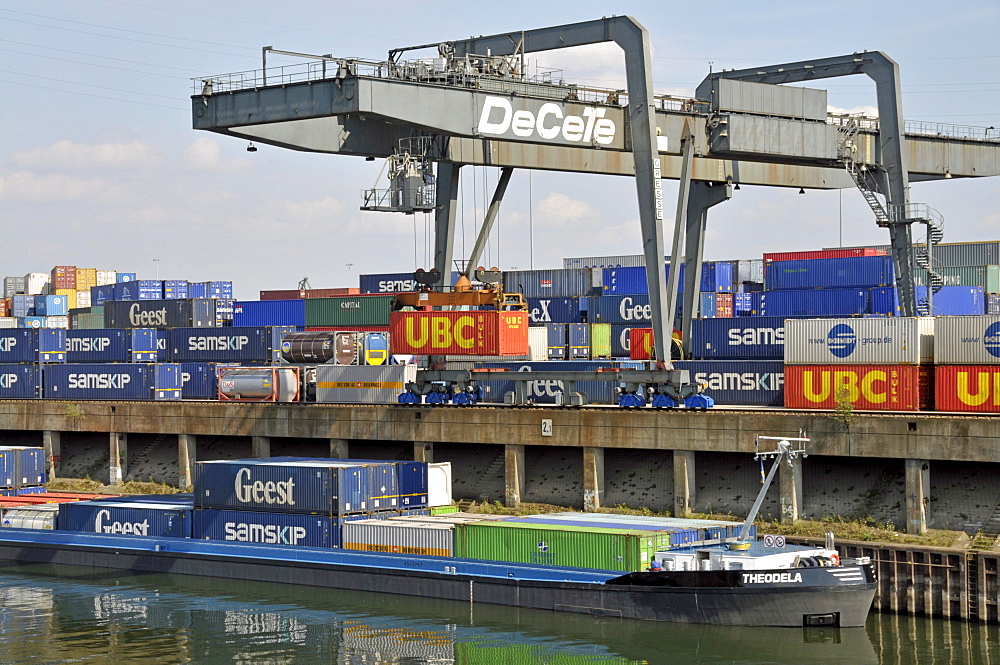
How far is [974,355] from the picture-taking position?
152 ft

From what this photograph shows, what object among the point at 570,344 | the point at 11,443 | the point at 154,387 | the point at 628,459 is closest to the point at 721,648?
the point at 628,459

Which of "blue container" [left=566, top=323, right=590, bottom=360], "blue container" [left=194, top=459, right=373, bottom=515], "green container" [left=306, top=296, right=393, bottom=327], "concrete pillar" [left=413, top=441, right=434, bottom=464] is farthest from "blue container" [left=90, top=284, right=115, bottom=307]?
"blue container" [left=194, top=459, right=373, bottom=515]

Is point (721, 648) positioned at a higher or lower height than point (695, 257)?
lower

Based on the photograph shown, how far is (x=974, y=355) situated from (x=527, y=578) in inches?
787

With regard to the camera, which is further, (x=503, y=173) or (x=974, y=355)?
A: (x=503, y=173)

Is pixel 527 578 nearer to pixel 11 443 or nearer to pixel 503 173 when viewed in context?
pixel 503 173

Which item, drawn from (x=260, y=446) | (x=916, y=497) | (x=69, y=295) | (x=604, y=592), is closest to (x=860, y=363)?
(x=916, y=497)

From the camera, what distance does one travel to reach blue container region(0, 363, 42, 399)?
72.2 m

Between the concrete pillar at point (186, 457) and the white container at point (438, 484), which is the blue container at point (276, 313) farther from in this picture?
the white container at point (438, 484)

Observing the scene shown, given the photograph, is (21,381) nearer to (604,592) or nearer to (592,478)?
(592,478)

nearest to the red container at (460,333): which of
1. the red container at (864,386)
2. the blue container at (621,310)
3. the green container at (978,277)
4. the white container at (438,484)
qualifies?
the white container at (438,484)

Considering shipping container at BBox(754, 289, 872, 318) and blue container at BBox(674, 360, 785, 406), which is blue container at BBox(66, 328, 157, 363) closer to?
blue container at BBox(674, 360, 785, 406)

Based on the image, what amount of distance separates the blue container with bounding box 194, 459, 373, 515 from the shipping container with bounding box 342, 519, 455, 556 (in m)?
0.97

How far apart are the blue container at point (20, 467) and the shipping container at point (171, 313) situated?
73.8 ft
